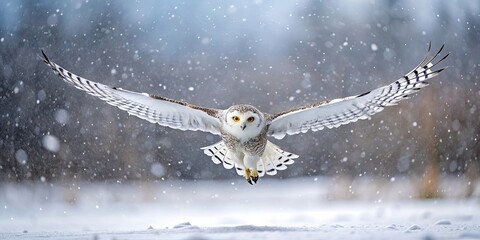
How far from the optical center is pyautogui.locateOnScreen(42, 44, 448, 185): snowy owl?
240 centimetres

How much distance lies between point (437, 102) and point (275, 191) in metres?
0.96

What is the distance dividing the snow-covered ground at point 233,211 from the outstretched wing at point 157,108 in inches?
15.5

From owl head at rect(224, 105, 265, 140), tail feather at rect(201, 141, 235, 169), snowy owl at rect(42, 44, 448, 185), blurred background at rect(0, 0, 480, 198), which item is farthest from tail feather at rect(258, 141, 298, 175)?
blurred background at rect(0, 0, 480, 198)

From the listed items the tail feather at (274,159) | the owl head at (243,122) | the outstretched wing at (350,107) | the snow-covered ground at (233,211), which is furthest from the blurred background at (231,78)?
the owl head at (243,122)

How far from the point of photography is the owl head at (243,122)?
94.6 inches

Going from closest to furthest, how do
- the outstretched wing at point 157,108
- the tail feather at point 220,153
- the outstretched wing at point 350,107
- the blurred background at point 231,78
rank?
the outstretched wing at point 350,107
the outstretched wing at point 157,108
the tail feather at point 220,153
the blurred background at point 231,78

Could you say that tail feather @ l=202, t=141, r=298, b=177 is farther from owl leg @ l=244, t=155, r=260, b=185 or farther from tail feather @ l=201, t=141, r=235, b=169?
owl leg @ l=244, t=155, r=260, b=185

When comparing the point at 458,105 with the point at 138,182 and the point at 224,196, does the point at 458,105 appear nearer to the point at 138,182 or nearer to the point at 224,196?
the point at 224,196

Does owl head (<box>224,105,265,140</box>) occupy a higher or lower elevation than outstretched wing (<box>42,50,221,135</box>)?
lower

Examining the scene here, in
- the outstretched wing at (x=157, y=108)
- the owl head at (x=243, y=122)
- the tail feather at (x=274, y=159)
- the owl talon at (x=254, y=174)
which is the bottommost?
the owl talon at (x=254, y=174)

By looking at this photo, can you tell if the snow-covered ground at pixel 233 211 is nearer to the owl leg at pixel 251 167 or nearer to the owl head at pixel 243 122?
the owl leg at pixel 251 167

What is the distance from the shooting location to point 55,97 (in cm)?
370

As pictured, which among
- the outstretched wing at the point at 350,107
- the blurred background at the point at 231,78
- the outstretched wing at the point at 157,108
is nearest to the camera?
the outstretched wing at the point at 350,107

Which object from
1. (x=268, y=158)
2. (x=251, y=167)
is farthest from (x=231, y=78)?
(x=251, y=167)
